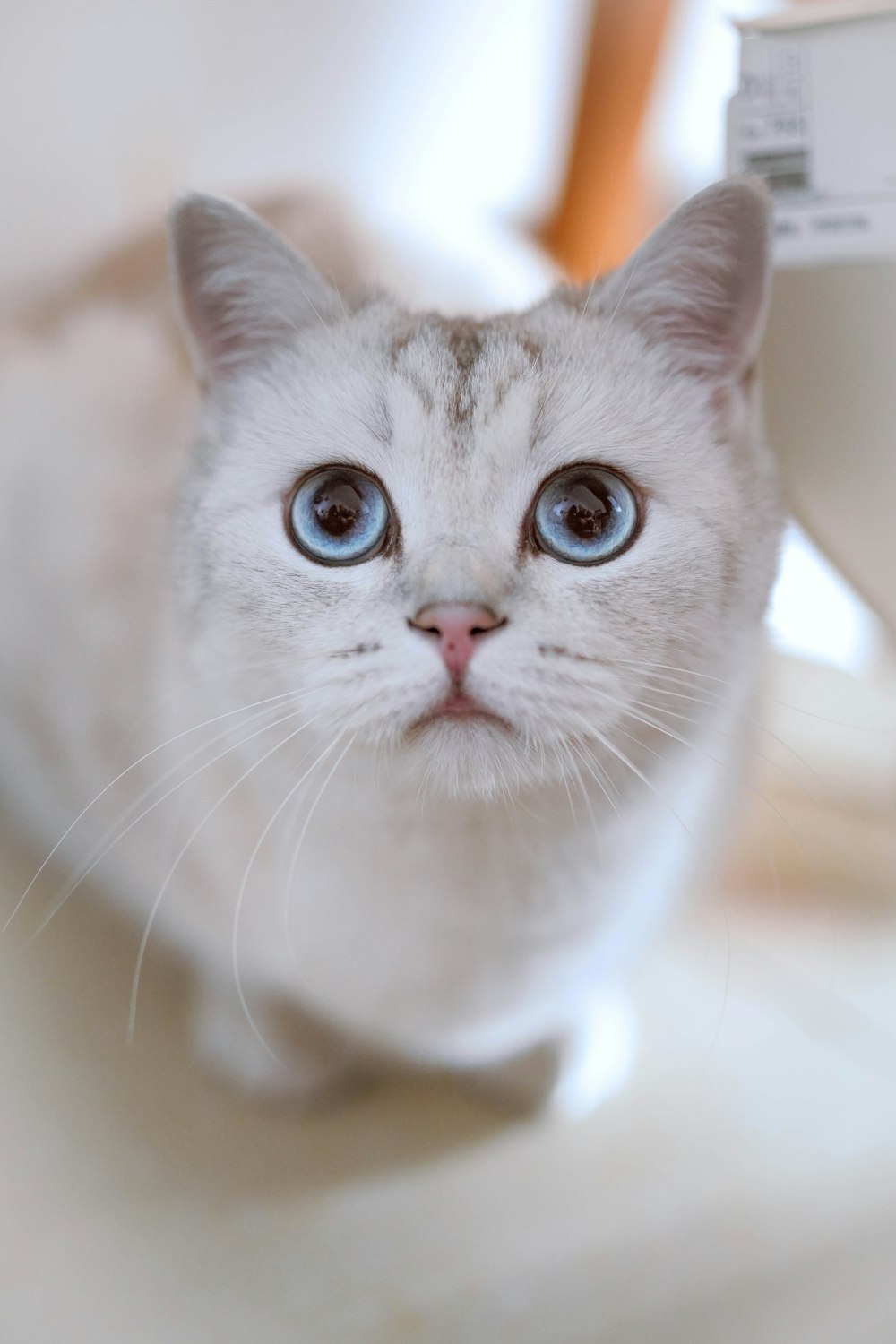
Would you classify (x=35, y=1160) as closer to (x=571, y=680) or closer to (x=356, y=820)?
(x=356, y=820)

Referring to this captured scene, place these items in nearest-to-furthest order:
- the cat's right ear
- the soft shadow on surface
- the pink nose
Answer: the pink nose, the cat's right ear, the soft shadow on surface

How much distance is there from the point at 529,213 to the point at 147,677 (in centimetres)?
62

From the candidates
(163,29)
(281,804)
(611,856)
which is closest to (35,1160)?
(281,804)

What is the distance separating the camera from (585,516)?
0.62 m

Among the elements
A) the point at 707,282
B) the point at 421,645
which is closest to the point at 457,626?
the point at 421,645

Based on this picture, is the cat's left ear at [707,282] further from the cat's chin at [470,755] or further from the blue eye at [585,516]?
the cat's chin at [470,755]

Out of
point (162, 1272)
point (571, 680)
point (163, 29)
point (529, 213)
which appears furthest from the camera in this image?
point (529, 213)

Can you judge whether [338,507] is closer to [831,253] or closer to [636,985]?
[831,253]

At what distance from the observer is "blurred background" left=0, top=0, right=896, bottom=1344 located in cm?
71

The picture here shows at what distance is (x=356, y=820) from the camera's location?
2.33 ft

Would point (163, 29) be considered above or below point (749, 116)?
above

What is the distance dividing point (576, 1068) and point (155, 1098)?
0.38 m

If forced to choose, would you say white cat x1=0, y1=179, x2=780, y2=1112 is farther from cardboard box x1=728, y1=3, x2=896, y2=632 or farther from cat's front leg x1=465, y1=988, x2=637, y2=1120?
cardboard box x1=728, y1=3, x2=896, y2=632

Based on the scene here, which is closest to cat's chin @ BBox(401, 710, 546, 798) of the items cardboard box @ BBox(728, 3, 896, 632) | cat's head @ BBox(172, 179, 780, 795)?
cat's head @ BBox(172, 179, 780, 795)
